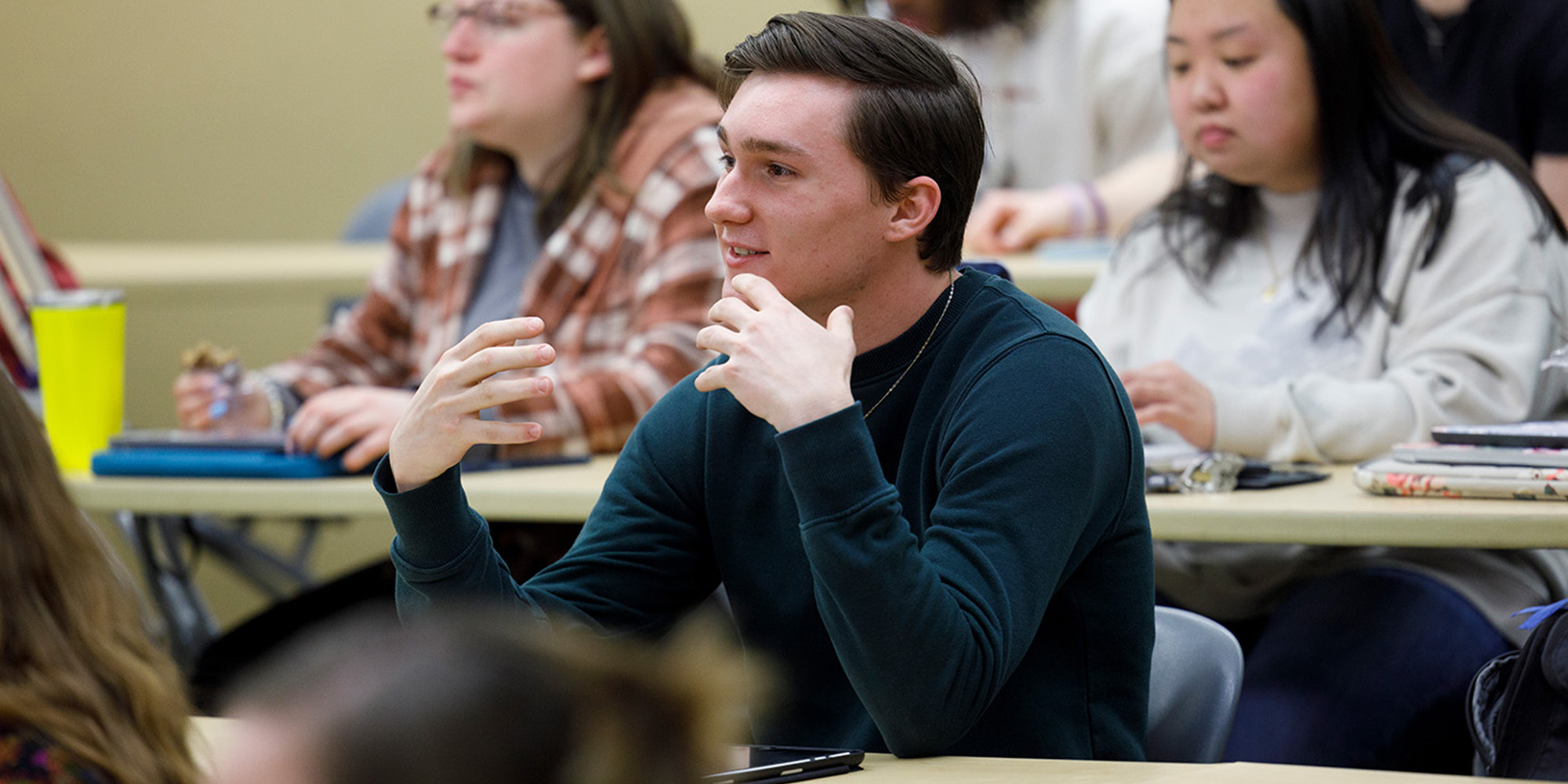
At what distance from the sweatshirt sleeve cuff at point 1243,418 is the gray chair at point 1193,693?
1.91 feet

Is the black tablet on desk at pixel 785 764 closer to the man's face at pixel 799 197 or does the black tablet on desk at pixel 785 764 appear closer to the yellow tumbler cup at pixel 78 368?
the man's face at pixel 799 197

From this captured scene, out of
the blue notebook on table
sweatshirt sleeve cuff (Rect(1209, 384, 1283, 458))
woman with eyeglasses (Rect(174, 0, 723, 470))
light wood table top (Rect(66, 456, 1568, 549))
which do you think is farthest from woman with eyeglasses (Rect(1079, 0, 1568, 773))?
the blue notebook on table

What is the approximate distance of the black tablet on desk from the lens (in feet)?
3.56

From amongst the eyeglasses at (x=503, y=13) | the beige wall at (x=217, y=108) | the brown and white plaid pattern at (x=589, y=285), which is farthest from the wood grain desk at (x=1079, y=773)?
the beige wall at (x=217, y=108)

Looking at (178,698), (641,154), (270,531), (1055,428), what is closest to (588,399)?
(641,154)

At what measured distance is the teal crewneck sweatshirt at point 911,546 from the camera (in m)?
1.11

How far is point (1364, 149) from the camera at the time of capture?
83.7 inches

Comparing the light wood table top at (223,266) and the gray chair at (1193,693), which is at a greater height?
the gray chair at (1193,693)

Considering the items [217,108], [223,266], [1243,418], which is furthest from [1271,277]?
[217,108]

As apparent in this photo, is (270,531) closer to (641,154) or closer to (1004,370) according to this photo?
(641,154)

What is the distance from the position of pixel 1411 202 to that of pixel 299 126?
4074 millimetres

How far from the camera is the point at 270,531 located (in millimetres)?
4691

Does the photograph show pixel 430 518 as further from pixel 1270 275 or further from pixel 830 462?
pixel 1270 275

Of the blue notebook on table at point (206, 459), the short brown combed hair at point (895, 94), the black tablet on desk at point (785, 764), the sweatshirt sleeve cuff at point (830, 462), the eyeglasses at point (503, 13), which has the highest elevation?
the short brown combed hair at point (895, 94)
